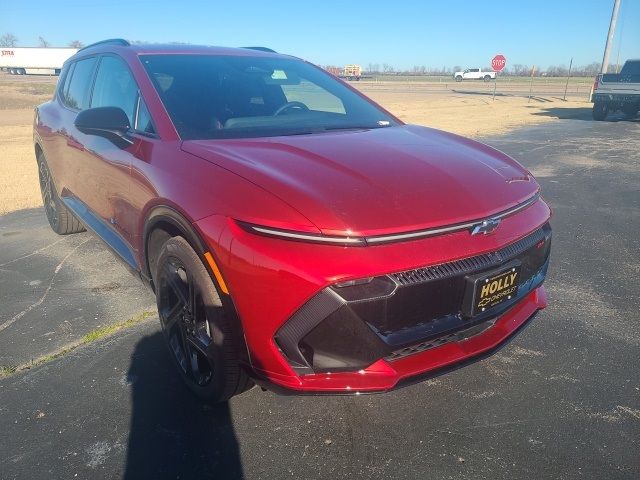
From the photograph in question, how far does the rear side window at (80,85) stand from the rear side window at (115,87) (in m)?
0.25

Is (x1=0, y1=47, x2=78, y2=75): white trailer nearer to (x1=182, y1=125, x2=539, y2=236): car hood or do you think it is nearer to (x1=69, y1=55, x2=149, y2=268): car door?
(x1=69, y1=55, x2=149, y2=268): car door

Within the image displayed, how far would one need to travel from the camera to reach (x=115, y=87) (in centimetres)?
341

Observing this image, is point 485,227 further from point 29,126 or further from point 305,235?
point 29,126

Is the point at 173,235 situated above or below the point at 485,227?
below

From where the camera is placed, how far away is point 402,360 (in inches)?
81.7

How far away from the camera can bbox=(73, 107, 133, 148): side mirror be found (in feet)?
9.23

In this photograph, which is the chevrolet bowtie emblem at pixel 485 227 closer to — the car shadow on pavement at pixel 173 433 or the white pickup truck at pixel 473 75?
the car shadow on pavement at pixel 173 433

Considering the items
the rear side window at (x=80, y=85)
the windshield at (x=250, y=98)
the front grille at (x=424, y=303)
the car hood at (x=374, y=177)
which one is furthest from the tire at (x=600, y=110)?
the front grille at (x=424, y=303)

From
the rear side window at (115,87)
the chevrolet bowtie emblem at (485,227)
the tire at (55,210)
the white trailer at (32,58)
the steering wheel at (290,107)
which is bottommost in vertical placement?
the tire at (55,210)

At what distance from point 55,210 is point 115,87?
2.22m

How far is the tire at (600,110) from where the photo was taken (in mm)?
17750

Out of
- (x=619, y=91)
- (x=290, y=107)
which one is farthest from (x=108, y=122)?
(x=619, y=91)

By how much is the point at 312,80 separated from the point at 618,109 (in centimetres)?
1833

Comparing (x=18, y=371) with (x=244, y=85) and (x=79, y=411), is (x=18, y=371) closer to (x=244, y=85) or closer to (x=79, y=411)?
(x=79, y=411)
